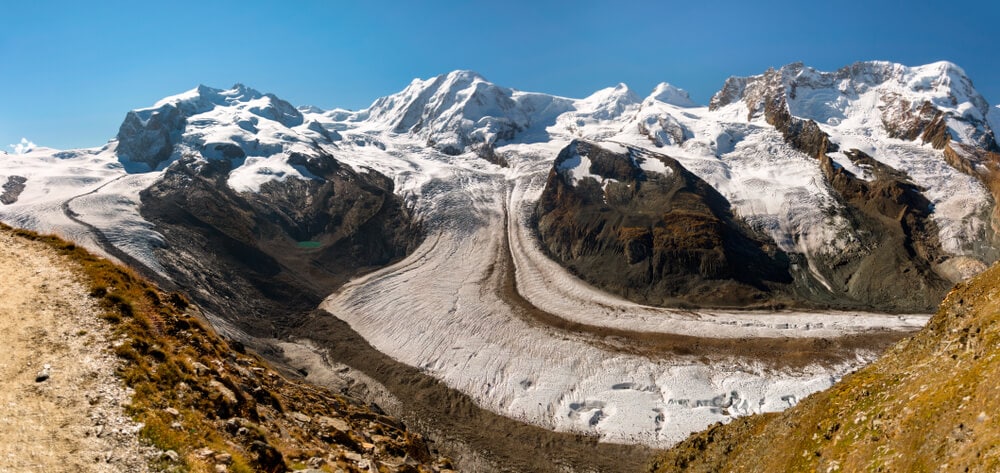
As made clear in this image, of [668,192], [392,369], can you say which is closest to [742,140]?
[668,192]

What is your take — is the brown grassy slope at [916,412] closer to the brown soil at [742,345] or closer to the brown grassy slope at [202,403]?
the brown grassy slope at [202,403]

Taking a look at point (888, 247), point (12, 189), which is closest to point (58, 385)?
point (888, 247)

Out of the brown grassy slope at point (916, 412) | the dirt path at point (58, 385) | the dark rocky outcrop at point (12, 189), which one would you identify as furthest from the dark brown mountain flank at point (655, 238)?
the dark rocky outcrop at point (12, 189)

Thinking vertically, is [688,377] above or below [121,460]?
below

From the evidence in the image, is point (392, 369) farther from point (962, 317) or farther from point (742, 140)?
point (742, 140)

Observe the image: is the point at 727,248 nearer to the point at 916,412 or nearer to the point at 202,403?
the point at 916,412

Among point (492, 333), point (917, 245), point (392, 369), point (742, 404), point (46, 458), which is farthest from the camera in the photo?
point (917, 245)
